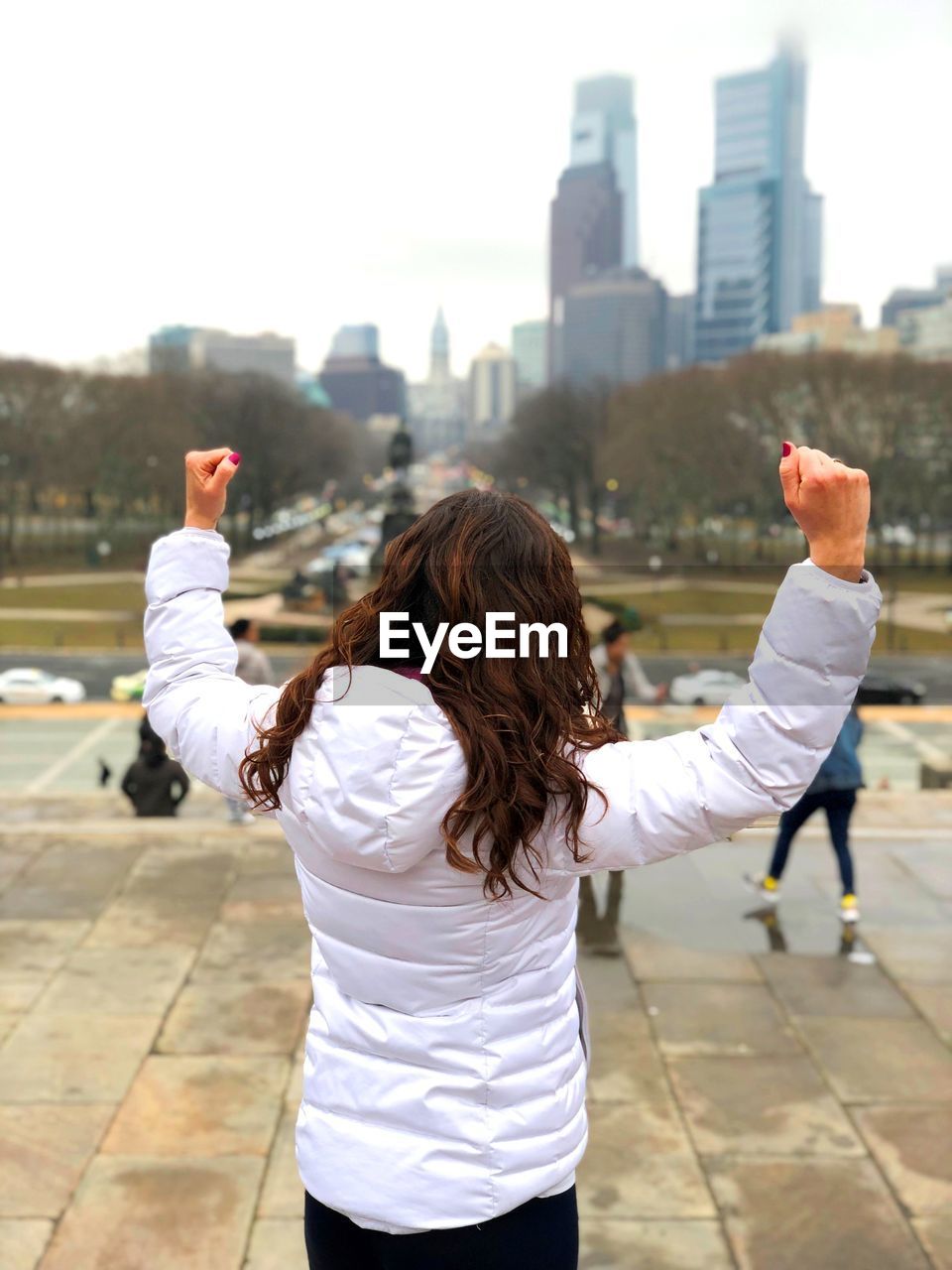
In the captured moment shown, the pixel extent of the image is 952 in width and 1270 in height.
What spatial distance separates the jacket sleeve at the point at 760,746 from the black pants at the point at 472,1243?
0.53 meters

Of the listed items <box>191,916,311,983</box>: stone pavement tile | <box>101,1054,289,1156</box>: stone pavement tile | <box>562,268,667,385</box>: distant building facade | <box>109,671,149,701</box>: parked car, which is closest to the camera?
<box>101,1054,289,1156</box>: stone pavement tile

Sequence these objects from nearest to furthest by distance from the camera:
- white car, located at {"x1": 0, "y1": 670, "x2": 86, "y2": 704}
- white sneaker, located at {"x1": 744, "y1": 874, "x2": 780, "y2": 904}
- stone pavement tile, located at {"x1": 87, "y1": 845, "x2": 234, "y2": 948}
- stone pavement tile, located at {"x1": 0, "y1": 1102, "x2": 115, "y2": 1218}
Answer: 1. stone pavement tile, located at {"x1": 0, "y1": 1102, "x2": 115, "y2": 1218}
2. stone pavement tile, located at {"x1": 87, "y1": 845, "x2": 234, "y2": 948}
3. white sneaker, located at {"x1": 744, "y1": 874, "x2": 780, "y2": 904}
4. white car, located at {"x1": 0, "y1": 670, "x2": 86, "y2": 704}

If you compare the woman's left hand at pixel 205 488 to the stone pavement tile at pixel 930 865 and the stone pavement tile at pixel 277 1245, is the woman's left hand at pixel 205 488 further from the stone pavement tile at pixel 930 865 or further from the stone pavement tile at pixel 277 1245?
the stone pavement tile at pixel 930 865

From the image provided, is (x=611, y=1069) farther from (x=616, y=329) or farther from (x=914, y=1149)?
(x=616, y=329)

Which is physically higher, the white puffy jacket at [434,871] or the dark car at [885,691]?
the white puffy jacket at [434,871]

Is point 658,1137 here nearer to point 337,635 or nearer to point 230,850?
point 337,635

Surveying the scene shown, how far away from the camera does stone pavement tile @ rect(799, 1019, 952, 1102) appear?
14.8ft

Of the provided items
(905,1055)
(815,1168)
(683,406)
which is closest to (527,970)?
(815,1168)

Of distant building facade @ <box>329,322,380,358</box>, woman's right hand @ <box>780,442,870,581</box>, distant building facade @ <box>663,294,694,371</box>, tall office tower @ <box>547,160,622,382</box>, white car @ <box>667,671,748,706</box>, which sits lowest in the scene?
white car @ <box>667,671,748,706</box>

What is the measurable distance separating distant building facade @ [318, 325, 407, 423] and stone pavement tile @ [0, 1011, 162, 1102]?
3303 inches

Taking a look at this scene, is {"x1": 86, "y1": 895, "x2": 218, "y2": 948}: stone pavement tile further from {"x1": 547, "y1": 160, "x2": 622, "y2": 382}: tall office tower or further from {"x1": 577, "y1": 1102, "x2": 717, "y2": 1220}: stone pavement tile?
{"x1": 547, "y1": 160, "x2": 622, "y2": 382}: tall office tower

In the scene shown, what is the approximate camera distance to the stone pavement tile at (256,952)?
5.59 metres

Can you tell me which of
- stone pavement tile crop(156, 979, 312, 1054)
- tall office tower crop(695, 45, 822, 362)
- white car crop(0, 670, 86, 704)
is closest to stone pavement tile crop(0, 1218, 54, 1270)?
stone pavement tile crop(156, 979, 312, 1054)

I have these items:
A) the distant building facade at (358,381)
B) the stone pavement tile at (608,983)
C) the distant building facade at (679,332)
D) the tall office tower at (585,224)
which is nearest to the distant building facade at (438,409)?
the distant building facade at (358,381)
